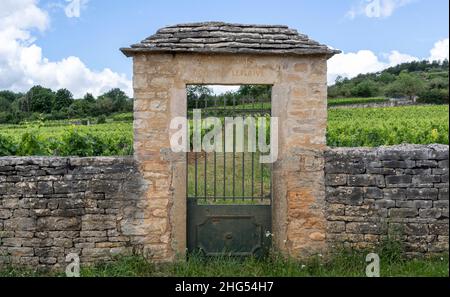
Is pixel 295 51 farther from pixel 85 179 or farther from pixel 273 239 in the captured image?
pixel 85 179

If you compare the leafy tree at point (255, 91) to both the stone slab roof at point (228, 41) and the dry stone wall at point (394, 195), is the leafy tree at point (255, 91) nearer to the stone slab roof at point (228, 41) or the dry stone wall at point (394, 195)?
the stone slab roof at point (228, 41)

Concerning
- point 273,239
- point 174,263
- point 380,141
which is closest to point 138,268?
point 174,263

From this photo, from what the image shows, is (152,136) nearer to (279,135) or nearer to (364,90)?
(279,135)

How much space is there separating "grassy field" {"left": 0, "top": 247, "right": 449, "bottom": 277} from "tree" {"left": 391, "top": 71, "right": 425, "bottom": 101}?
139ft

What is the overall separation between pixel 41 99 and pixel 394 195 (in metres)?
28.1

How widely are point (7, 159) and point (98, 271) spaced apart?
1.86 meters

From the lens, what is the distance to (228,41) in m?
5.86

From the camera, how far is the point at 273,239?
5988 millimetres

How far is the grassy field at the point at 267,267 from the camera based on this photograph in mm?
5477

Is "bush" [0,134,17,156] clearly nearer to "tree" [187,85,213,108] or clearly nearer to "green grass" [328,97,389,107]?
"tree" [187,85,213,108]

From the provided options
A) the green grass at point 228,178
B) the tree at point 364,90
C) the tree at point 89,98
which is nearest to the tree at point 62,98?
the tree at point 89,98

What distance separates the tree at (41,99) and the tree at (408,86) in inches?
1309

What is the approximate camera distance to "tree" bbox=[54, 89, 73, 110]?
101 feet

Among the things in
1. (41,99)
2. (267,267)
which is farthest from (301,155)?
Answer: (41,99)
